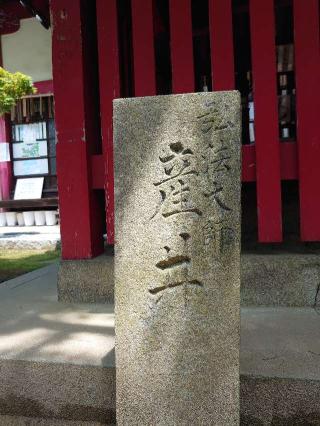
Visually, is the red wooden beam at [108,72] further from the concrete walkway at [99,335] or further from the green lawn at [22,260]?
the green lawn at [22,260]

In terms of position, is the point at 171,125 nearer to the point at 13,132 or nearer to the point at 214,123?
the point at 214,123

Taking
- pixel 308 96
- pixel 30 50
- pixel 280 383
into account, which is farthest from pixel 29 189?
pixel 280 383

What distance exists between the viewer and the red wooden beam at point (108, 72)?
3.02 meters

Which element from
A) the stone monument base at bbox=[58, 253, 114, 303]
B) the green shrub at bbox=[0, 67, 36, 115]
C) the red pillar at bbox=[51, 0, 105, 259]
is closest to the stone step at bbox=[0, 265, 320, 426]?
the stone monument base at bbox=[58, 253, 114, 303]

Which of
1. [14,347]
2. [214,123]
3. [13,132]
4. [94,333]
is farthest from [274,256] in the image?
[13,132]

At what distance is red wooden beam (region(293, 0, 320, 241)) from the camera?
9.08 ft

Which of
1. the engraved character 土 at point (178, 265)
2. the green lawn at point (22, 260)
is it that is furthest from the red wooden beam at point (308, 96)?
the green lawn at point (22, 260)

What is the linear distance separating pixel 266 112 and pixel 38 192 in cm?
707

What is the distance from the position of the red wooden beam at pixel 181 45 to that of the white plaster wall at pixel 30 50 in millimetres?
6378

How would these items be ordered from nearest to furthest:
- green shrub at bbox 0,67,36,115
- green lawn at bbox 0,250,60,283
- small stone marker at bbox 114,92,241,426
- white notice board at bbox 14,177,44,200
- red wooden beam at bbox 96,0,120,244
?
1. small stone marker at bbox 114,92,241,426
2. red wooden beam at bbox 96,0,120,244
3. green lawn at bbox 0,250,60,283
4. green shrub at bbox 0,67,36,115
5. white notice board at bbox 14,177,44,200

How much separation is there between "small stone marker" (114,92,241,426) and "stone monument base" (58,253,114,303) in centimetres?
137

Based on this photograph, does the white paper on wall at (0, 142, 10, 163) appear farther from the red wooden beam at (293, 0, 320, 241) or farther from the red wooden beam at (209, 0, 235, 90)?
the red wooden beam at (293, 0, 320, 241)

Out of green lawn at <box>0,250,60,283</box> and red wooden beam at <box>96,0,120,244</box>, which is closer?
red wooden beam at <box>96,0,120,244</box>

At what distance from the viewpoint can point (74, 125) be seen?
307 cm
